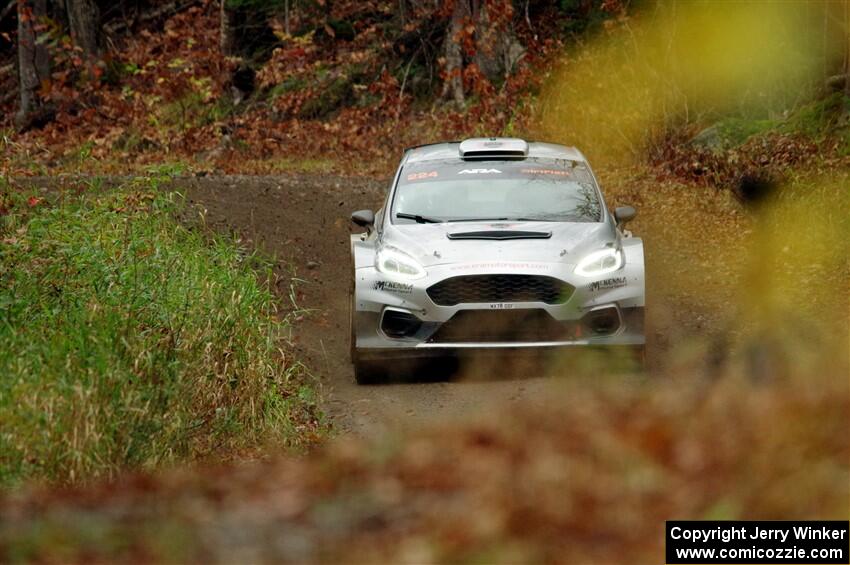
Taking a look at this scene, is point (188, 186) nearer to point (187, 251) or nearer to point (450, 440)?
point (187, 251)

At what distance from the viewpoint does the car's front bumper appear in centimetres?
939

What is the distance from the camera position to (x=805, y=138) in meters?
18.2

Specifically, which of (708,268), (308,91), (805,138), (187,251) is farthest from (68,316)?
(308,91)

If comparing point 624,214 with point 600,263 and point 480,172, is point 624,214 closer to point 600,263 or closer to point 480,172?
point 600,263

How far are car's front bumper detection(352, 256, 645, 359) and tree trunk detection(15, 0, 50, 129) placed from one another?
2347 centimetres

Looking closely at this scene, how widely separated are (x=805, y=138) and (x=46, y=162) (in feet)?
51.5

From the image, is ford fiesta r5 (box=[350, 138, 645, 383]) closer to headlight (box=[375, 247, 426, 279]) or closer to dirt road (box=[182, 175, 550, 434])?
headlight (box=[375, 247, 426, 279])

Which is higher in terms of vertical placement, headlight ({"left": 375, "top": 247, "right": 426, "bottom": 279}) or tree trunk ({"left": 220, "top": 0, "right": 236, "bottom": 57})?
headlight ({"left": 375, "top": 247, "right": 426, "bottom": 279})

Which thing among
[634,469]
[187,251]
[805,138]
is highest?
[634,469]

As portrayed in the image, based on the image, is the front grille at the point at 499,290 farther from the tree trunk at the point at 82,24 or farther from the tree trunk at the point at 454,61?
the tree trunk at the point at 82,24

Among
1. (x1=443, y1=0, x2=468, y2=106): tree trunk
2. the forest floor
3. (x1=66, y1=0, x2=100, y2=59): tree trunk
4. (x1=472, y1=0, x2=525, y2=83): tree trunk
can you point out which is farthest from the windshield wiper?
(x1=66, y1=0, x2=100, y2=59): tree trunk

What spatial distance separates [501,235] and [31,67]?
78.6 ft

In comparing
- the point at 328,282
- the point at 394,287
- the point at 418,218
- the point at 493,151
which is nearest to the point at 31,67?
the point at 328,282

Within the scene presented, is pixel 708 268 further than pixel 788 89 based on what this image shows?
No
